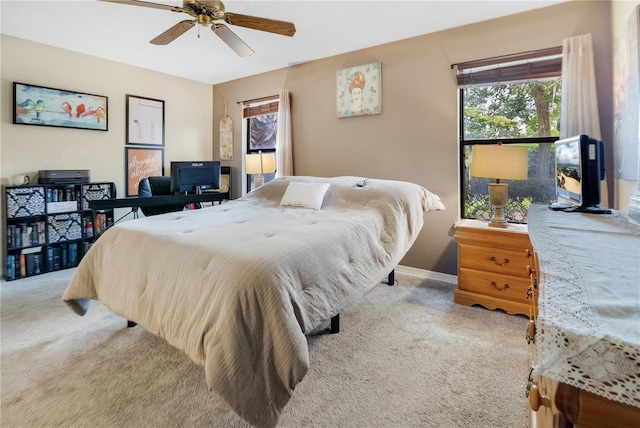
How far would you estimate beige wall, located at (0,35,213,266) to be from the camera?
334 cm

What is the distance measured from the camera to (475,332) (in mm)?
2143

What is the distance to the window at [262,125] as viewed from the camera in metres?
4.54

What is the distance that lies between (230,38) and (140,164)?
2.77 metres

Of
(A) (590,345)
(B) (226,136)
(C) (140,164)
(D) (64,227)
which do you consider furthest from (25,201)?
(A) (590,345)

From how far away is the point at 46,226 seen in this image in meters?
3.41

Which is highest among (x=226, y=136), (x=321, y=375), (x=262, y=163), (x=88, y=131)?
(x=226, y=136)

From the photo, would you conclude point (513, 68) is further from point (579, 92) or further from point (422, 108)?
point (422, 108)

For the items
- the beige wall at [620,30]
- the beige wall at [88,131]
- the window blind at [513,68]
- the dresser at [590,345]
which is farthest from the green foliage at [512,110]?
the beige wall at [88,131]

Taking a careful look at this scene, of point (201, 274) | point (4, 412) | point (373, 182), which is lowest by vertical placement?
point (4, 412)

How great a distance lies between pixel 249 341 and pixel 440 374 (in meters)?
1.10

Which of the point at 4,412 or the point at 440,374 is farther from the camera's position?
the point at 440,374

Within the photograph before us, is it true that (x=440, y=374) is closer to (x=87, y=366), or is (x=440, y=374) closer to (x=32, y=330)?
(x=87, y=366)

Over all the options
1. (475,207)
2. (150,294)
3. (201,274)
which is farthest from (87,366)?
(475,207)

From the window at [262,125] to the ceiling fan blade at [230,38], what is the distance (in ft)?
6.19
